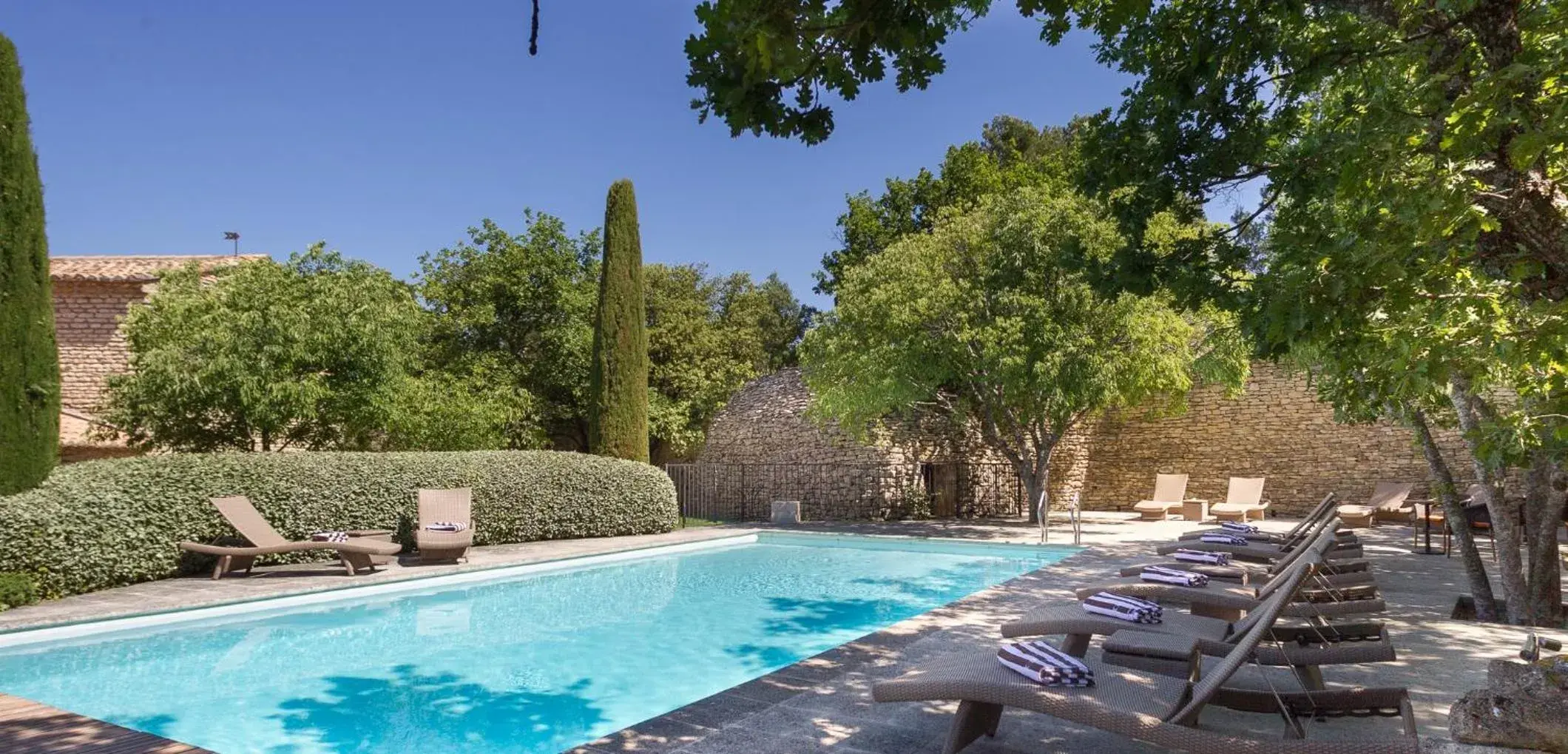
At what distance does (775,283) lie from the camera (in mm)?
40188

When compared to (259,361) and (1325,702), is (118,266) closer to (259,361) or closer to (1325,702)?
(259,361)

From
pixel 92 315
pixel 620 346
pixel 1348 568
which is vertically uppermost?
pixel 92 315

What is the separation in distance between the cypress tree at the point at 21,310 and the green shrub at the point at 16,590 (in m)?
0.87

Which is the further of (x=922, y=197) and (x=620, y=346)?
(x=922, y=197)

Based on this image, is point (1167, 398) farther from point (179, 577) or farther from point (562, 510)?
point (179, 577)

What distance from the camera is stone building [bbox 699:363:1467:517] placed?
18.6m

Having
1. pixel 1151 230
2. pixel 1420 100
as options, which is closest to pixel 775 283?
pixel 1151 230

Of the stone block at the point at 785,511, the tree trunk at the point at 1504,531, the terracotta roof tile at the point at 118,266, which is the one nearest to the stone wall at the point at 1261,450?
the stone block at the point at 785,511

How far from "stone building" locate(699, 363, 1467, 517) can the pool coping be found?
1179cm

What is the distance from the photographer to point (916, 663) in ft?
17.9

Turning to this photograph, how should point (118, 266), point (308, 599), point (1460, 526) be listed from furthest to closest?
point (118, 266) < point (308, 599) < point (1460, 526)

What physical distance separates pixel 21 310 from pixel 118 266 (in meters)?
15.0

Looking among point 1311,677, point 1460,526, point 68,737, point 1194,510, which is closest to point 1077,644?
point 1311,677

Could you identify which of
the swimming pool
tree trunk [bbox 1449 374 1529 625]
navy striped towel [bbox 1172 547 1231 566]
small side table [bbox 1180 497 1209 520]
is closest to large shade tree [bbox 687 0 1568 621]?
tree trunk [bbox 1449 374 1529 625]
